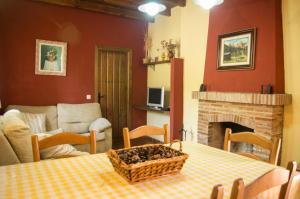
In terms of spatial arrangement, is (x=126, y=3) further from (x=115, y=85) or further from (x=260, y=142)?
(x=260, y=142)

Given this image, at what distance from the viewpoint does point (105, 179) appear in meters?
1.27

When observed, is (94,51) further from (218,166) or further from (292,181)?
(292,181)

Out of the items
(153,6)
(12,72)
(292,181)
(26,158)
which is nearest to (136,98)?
(12,72)

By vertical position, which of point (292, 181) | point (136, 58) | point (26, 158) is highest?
point (136, 58)

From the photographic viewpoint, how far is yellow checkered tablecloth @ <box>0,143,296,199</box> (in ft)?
3.64

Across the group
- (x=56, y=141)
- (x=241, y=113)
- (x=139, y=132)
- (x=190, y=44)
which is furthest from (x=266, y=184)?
(x=190, y=44)

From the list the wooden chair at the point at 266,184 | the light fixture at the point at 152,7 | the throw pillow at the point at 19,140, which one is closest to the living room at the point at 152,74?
the throw pillow at the point at 19,140

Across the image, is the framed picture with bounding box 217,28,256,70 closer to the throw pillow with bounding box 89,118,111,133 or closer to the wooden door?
the throw pillow with bounding box 89,118,111,133

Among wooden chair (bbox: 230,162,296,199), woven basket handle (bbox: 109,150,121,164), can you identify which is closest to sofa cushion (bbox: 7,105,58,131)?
woven basket handle (bbox: 109,150,121,164)

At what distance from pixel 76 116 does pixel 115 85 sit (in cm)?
122

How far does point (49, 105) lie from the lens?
4.79m

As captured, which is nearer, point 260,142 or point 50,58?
point 260,142

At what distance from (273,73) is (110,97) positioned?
344cm

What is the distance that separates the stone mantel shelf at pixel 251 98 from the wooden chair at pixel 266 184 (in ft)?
6.95
